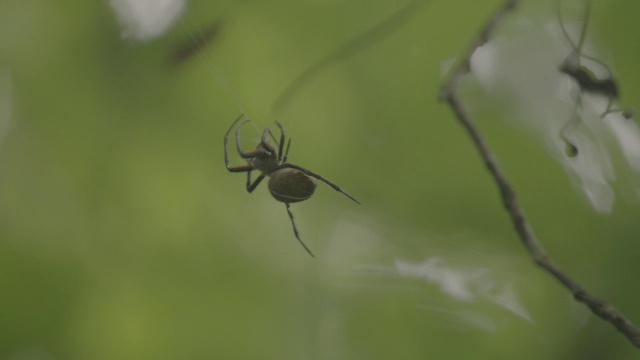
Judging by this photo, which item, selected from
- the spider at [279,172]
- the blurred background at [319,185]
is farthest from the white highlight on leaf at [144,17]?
the spider at [279,172]

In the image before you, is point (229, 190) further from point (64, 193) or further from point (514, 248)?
point (514, 248)

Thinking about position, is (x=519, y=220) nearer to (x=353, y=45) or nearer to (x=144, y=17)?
(x=353, y=45)

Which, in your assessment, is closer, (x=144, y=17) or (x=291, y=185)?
(x=291, y=185)

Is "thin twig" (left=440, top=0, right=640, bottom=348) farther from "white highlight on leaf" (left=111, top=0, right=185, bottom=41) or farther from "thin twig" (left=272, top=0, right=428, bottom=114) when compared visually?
"white highlight on leaf" (left=111, top=0, right=185, bottom=41)

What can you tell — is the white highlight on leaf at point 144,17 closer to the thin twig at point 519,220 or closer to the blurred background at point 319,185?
the blurred background at point 319,185

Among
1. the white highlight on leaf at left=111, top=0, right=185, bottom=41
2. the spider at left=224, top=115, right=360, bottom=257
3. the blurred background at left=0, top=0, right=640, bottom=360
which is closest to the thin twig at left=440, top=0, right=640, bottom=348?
the blurred background at left=0, top=0, right=640, bottom=360

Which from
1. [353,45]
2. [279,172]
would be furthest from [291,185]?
[353,45]

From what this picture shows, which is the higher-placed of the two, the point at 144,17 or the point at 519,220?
the point at 144,17
